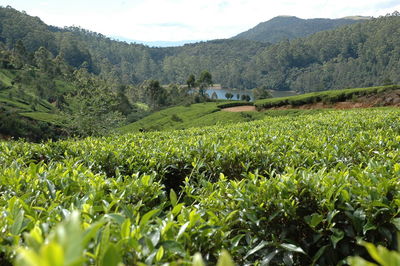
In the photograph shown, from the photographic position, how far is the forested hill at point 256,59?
363 ft

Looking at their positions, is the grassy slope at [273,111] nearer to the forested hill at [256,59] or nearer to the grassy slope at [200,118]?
the grassy slope at [200,118]

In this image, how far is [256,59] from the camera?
161375 mm

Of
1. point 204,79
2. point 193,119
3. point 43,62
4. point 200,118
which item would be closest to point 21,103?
point 43,62

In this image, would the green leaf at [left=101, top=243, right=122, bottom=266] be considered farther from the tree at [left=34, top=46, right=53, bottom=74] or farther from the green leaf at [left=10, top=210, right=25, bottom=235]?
the tree at [left=34, top=46, right=53, bottom=74]

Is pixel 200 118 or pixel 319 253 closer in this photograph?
pixel 319 253

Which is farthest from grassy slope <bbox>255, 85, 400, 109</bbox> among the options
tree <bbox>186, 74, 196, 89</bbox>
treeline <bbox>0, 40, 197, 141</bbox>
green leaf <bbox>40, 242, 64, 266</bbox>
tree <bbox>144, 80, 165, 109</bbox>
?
tree <bbox>144, 80, 165, 109</bbox>

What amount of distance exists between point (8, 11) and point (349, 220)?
132 metres

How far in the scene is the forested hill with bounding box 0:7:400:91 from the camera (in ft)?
363

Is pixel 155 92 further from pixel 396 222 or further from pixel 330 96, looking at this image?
pixel 396 222

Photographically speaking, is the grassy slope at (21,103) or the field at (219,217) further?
the grassy slope at (21,103)

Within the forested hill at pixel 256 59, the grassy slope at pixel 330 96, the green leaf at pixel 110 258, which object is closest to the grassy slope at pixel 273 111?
the grassy slope at pixel 330 96

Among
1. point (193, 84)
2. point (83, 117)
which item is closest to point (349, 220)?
point (83, 117)

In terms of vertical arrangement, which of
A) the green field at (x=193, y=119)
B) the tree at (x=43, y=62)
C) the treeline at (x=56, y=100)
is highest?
the tree at (x=43, y=62)

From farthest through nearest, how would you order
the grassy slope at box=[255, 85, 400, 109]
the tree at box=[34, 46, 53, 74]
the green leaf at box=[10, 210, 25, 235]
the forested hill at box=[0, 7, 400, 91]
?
the forested hill at box=[0, 7, 400, 91] < the tree at box=[34, 46, 53, 74] < the grassy slope at box=[255, 85, 400, 109] < the green leaf at box=[10, 210, 25, 235]
